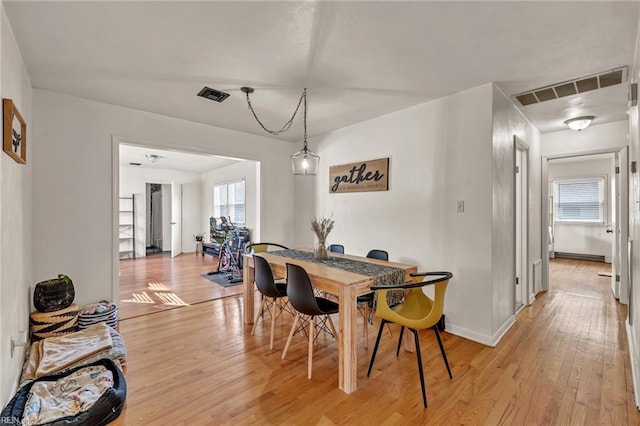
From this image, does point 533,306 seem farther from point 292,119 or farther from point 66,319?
point 66,319

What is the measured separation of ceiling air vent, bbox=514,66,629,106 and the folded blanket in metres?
4.57

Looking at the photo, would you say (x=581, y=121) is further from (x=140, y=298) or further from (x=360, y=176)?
(x=140, y=298)

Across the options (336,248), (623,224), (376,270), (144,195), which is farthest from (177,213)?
(623,224)

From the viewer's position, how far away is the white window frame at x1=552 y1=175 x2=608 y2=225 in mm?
6900

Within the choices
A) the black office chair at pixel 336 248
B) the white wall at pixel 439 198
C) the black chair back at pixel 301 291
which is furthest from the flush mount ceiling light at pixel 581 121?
the black chair back at pixel 301 291

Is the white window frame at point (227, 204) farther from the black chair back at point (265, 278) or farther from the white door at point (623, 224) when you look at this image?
the white door at point (623, 224)

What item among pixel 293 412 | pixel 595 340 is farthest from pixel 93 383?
A: pixel 595 340

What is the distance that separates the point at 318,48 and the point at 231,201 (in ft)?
19.7

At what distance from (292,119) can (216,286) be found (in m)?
3.03

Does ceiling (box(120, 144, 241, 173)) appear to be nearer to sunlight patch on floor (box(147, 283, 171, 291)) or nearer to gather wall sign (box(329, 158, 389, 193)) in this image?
sunlight patch on floor (box(147, 283, 171, 291))

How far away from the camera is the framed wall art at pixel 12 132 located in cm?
167

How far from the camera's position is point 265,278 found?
8.98ft

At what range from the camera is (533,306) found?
3.88 meters

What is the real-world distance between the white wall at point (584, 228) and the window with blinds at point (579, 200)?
10 centimetres
